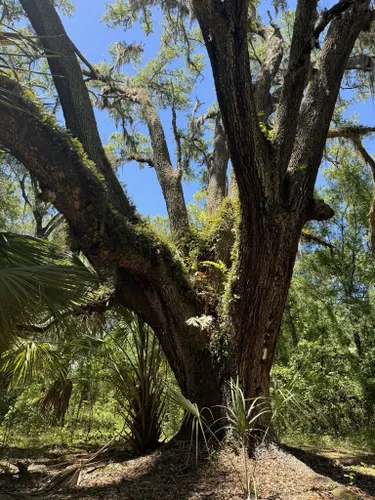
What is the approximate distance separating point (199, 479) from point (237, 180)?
104 inches

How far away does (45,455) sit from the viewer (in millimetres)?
5809

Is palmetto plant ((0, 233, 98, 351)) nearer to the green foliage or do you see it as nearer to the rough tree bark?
the rough tree bark

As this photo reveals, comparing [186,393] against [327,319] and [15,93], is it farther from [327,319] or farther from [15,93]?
[327,319]

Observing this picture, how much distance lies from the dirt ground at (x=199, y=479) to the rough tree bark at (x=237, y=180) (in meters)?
0.62

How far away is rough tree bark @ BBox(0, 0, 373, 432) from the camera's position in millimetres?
3631

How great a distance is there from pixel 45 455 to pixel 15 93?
4.84 metres

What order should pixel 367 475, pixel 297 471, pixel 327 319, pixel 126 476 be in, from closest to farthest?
pixel 297 471 < pixel 126 476 < pixel 367 475 < pixel 327 319

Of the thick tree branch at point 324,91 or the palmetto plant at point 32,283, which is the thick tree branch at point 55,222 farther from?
the thick tree branch at point 324,91

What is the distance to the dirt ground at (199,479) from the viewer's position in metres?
3.00

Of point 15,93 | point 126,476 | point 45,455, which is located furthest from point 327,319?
point 15,93

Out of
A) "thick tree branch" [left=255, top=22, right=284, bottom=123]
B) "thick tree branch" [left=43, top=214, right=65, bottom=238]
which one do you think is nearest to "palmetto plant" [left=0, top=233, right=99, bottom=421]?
"thick tree branch" [left=43, top=214, right=65, bottom=238]

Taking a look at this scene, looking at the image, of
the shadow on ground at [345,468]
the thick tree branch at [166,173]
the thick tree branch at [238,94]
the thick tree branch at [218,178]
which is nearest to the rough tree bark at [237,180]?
A: the thick tree branch at [238,94]

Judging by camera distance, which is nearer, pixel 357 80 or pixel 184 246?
pixel 184 246

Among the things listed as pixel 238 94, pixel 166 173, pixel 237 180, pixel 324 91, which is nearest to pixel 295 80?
pixel 324 91
